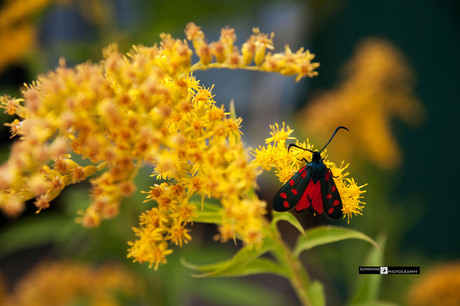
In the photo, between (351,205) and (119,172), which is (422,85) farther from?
(119,172)

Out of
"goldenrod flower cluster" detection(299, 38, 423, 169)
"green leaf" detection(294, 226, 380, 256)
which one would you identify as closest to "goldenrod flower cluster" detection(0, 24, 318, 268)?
"green leaf" detection(294, 226, 380, 256)

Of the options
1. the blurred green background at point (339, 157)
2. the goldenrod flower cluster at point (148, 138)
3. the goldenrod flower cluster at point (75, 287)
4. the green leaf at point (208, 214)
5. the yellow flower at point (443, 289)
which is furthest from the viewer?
the blurred green background at point (339, 157)

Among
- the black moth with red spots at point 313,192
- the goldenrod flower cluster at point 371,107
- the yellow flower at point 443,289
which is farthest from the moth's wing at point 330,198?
the goldenrod flower cluster at point 371,107

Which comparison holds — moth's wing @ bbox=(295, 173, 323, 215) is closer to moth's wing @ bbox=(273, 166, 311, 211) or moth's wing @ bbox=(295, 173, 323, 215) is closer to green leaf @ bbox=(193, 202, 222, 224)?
moth's wing @ bbox=(273, 166, 311, 211)

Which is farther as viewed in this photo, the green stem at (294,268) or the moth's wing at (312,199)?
the green stem at (294,268)

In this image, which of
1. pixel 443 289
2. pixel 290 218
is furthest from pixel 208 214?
pixel 443 289

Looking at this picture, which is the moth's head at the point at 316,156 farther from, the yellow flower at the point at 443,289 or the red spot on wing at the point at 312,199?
the yellow flower at the point at 443,289

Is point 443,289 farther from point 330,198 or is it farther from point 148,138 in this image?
point 148,138
